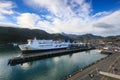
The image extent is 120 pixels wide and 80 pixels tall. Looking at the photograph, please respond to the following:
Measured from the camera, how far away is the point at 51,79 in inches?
1233

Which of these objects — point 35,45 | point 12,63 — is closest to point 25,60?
point 12,63

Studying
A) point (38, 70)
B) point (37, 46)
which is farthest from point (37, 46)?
point (38, 70)

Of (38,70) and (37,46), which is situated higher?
(37,46)

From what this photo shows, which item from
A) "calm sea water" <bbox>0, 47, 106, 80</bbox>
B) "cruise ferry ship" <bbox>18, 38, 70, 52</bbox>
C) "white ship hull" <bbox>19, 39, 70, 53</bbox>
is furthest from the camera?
"cruise ferry ship" <bbox>18, 38, 70, 52</bbox>

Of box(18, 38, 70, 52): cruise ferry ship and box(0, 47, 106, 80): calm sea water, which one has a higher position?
box(18, 38, 70, 52): cruise ferry ship

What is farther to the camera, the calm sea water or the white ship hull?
the white ship hull

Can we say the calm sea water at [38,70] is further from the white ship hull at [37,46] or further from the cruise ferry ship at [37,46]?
the cruise ferry ship at [37,46]

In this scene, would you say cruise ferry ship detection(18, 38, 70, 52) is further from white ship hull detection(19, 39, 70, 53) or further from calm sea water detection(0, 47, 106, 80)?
calm sea water detection(0, 47, 106, 80)

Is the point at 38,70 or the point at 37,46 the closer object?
the point at 38,70

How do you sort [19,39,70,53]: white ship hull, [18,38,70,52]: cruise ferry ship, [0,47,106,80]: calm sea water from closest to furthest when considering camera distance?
Answer: [0,47,106,80]: calm sea water
[19,39,70,53]: white ship hull
[18,38,70,52]: cruise ferry ship

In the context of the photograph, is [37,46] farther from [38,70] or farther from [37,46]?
[38,70]

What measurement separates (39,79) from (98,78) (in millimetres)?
15167

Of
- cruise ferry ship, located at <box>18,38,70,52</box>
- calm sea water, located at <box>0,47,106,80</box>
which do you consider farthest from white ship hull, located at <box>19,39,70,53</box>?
calm sea water, located at <box>0,47,106,80</box>

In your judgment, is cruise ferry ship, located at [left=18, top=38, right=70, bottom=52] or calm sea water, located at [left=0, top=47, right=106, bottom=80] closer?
calm sea water, located at [left=0, top=47, right=106, bottom=80]
